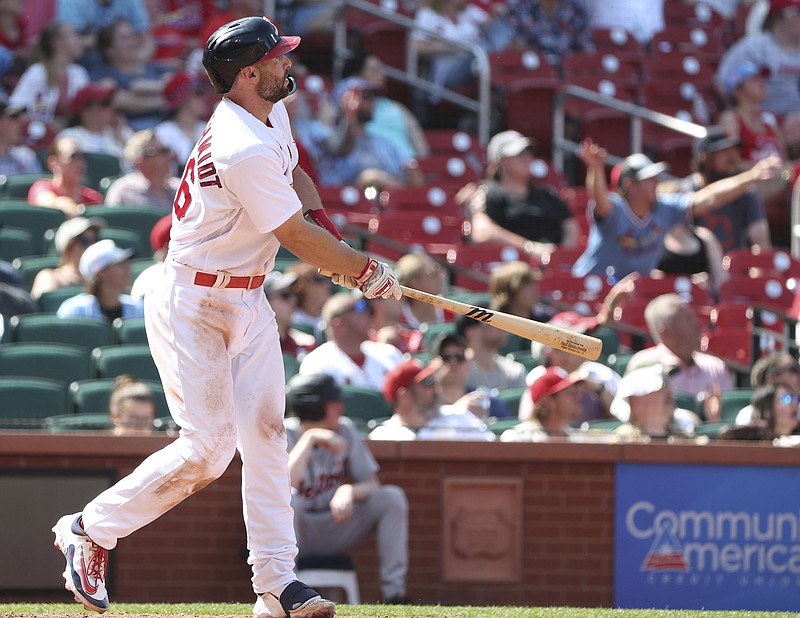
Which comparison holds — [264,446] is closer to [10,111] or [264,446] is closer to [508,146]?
[508,146]

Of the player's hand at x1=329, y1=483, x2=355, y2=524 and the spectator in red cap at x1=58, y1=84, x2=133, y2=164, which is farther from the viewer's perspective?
the spectator in red cap at x1=58, y1=84, x2=133, y2=164

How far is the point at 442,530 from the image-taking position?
6473mm

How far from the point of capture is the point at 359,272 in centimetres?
414

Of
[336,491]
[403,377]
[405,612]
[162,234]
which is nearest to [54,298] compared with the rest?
[162,234]

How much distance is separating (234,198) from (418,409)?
2.84 meters

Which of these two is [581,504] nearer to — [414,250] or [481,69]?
[414,250]

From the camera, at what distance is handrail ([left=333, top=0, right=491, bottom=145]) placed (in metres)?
11.6

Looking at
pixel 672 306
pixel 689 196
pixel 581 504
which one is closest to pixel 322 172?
pixel 689 196

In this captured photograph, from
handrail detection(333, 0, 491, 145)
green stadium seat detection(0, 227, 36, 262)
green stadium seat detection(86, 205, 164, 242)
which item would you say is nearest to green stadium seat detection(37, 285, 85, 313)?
green stadium seat detection(0, 227, 36, 262)

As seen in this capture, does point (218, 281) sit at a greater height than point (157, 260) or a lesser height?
lesser

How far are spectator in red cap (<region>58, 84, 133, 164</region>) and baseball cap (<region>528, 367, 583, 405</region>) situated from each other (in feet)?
14.2

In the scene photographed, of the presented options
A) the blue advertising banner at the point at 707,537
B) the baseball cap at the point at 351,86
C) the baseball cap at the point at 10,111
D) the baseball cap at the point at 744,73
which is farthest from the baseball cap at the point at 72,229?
the baseball cap at the point at 744,73

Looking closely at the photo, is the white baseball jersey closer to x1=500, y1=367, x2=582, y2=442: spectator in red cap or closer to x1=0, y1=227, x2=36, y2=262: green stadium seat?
x1=500, y1=367, x2=582, y2=442: spectator in red cap

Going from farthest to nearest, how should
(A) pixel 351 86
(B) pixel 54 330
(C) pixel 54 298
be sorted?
(A) pixel 351 86, (C) pixel 54 298, (B) pixel 54 330
